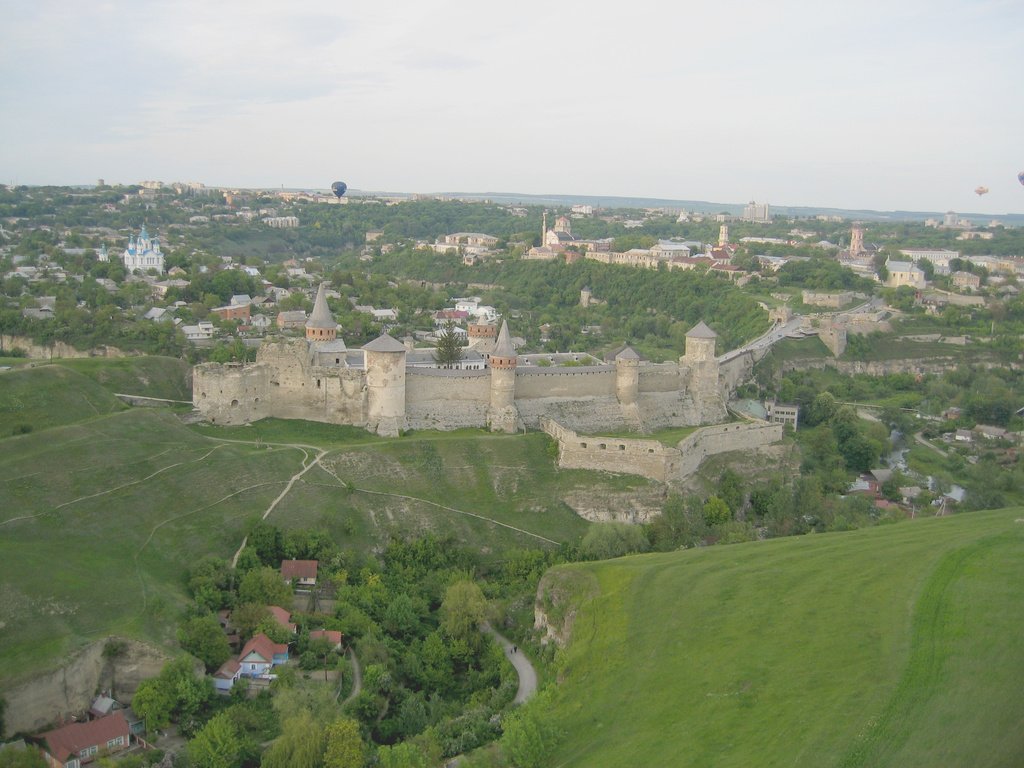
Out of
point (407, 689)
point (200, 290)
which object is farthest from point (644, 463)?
point (200, 290)

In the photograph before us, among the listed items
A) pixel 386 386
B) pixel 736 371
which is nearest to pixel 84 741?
pixel 386 386

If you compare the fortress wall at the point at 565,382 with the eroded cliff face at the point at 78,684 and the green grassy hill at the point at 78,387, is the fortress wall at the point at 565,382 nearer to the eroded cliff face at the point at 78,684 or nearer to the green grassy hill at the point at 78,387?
the green grassy hill at the point at 78,387

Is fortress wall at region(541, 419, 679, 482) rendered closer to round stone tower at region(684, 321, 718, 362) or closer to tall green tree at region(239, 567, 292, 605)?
round stone tower at region(684, 321, 718, 362)

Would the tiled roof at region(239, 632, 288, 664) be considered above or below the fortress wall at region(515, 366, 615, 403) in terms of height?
below

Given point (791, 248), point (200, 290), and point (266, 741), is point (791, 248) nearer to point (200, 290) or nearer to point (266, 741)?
point (200, 290)

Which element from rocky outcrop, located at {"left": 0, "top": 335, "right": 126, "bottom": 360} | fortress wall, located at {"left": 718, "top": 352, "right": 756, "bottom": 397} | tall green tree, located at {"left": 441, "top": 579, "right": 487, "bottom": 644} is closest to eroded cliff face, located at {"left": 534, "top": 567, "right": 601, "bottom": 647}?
tall green tree, located at {"left": 441, "top": 579, "right": 487, "bottom": 644}

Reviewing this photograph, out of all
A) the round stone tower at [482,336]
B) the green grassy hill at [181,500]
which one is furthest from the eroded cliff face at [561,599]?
the round stone tower at [482,336]
